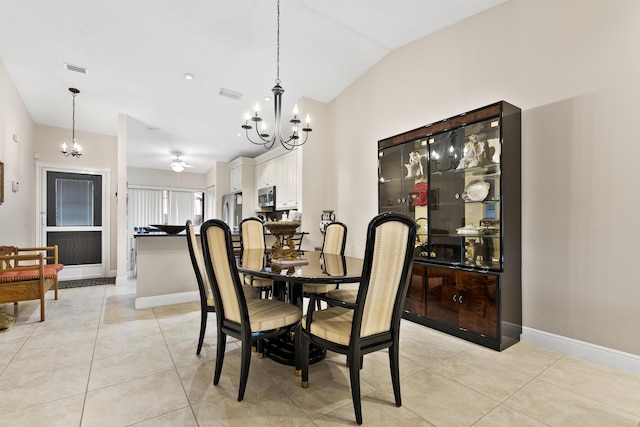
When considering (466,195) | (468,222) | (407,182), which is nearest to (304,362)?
(468,222)

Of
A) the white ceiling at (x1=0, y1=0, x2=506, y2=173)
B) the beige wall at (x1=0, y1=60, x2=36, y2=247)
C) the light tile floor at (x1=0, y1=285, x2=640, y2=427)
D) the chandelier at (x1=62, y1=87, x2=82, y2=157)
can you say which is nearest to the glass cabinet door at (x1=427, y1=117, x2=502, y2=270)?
the light tile floor at (x1=0, y1=285, x2=640, y2=427)

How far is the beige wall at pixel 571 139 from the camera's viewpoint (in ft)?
6.92

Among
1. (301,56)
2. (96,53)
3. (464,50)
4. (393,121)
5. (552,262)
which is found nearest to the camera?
(552,262)

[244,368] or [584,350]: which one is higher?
[244,368]

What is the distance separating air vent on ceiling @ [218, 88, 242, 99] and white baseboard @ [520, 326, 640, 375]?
4368 millimetres

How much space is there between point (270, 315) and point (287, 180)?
355 centimetres

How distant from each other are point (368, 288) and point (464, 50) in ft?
9.24

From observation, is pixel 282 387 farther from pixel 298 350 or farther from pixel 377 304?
pixel 377 304

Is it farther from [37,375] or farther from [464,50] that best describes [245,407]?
[464,50]

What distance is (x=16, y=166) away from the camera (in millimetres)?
4113

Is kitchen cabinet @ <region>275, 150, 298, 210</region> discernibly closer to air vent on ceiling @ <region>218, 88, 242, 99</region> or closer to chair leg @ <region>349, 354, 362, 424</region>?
air vent on ceiling @ <region>218, 88, 242, 99</region>

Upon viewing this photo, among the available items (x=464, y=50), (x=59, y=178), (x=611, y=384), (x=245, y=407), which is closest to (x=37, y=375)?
(x=245, y=407)

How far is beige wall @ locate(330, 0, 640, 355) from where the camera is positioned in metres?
2.11

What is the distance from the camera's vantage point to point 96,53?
3.24m
